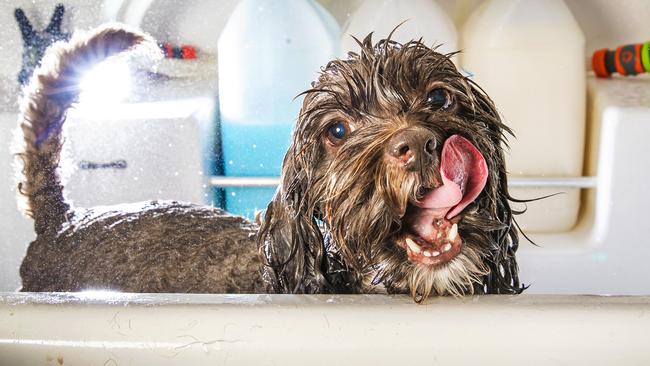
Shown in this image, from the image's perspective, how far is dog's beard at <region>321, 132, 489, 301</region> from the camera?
1.16 metres

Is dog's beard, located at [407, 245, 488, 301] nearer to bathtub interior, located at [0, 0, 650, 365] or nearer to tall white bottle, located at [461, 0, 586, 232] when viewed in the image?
bathtub interior, located at [0, 0, 650, 365]

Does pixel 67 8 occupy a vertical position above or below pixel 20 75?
above

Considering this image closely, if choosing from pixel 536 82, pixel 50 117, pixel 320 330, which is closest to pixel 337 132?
pixel 320 330

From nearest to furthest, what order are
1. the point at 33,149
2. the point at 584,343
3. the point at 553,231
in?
the point at 584,343 → the point at 33,149 → the point at 553,231

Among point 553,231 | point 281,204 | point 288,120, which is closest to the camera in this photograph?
point 281,204

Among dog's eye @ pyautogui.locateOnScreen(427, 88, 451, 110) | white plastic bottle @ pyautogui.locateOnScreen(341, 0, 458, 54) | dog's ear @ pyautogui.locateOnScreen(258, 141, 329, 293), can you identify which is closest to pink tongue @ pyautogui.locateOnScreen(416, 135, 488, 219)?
dog's eye @ pyautogui.locateOnScreen(427, 88, 451, 110)

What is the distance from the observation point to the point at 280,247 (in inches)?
58.0

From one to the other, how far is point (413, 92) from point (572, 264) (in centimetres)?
169

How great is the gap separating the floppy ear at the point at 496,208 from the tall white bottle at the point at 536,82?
1.38m

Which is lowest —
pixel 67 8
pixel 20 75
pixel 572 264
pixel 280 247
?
pixel 572 264

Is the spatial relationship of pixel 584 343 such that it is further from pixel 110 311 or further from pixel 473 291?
pixel 110 311

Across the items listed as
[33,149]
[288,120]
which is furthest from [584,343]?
[288,120]

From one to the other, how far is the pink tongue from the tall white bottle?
5.22 feet

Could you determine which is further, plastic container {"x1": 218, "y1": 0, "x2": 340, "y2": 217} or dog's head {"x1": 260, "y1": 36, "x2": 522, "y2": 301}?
plastic container {"x1": 218, "y1": 0, "x2": 340, "y2": 217}
